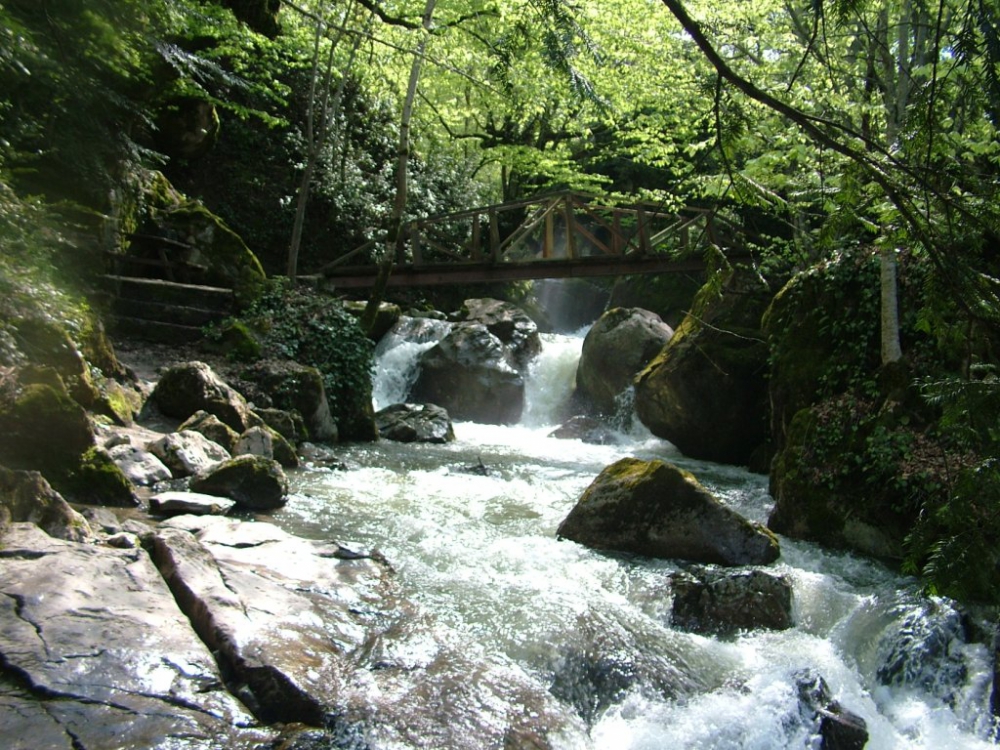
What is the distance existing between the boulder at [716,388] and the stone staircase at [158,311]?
705 centimetres

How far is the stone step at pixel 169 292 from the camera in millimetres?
11188

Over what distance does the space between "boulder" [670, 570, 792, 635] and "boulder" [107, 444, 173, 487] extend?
4.45m

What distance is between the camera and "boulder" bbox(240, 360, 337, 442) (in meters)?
10.3

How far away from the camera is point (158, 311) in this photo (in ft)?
37.0

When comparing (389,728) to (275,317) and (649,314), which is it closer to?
(275,317)

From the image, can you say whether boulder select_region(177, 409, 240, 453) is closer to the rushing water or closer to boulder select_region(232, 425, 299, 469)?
boulder select_region(232, 425, 299, 469)

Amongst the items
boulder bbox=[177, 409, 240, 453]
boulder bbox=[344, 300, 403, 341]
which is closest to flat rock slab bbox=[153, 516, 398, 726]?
boulder bbox=[177, 409, 240, 453]

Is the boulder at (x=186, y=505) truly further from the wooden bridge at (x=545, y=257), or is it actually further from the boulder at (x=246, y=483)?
the wooden bridge at (x=545, y=257)

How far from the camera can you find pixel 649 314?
632 inches

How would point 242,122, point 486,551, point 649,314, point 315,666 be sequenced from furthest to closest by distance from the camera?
point 242,122 → point 649,314 → point 486,551 → point 315,666

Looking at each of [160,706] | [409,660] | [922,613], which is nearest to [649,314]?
[922,613]

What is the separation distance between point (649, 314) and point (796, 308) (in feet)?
24.2

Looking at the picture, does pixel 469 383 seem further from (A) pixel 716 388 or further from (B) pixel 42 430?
(B) pixel 42 430

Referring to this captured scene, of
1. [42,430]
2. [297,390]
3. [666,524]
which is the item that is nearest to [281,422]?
[297,390]
